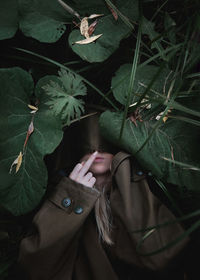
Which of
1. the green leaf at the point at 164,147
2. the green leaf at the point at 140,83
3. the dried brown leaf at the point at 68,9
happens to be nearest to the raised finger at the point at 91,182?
the green leaf at the point at 164,147

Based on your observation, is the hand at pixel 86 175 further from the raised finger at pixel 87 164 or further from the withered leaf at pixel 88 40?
the withered leaf at pixel 88 40

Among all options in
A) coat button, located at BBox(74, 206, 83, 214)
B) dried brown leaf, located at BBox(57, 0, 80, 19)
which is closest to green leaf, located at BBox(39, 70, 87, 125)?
dried brown leaf, located at BBox(57, 0, 80, 19)

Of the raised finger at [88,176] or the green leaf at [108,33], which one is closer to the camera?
the green leaf at [108,33]

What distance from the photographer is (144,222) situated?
0.92 metres

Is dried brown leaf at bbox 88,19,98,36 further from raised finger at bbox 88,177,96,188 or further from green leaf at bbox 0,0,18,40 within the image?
raised finger at bbox 88,177,96,188

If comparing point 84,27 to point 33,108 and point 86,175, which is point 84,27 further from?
point 86,175

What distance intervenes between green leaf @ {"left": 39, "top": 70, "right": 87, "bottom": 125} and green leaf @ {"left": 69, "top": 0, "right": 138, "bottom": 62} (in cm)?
11

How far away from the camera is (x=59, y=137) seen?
2.75 ft

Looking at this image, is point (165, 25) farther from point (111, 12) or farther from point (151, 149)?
point (151, 149)

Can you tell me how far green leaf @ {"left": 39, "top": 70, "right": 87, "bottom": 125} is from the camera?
2.72 feet

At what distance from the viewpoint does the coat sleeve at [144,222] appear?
869mm

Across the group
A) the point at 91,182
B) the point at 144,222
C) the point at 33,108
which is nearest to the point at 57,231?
the point at 91,182

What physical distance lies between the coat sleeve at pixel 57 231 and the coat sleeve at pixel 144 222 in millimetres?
122

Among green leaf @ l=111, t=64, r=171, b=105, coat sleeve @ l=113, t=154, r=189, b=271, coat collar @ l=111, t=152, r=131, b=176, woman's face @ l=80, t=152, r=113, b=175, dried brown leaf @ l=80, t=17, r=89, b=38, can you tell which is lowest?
coat sleeve @ l=113, t=154, r=189, b=271
